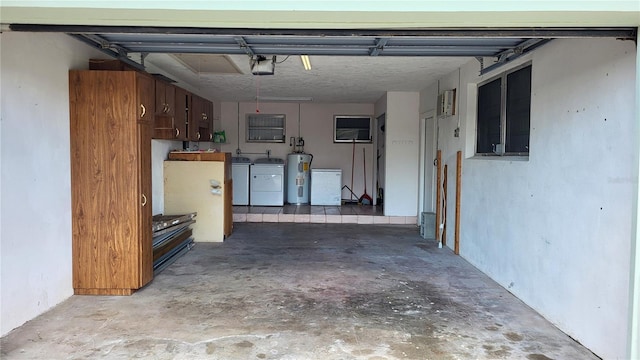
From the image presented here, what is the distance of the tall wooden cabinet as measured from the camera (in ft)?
11.5

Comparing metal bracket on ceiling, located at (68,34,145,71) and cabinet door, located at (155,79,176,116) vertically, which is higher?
metal bracket on ceiling, located at (68,34,145,71)

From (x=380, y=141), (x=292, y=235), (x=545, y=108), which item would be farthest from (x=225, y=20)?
(x=380, y=141)

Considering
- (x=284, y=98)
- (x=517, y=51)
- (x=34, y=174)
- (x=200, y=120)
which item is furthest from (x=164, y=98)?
(x=284, y=98)

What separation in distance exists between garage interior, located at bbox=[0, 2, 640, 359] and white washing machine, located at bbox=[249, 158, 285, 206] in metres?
3.52

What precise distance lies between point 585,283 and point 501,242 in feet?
4.20

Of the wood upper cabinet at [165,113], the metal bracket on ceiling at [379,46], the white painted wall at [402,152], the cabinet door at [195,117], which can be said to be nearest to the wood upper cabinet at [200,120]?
the cabinet door at [195,117]

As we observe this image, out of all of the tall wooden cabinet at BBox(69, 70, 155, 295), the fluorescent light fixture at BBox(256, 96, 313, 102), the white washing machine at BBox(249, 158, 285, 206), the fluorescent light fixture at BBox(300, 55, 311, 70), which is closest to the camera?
the tall wooden cabinet at BBox(69, 70, 155, 295)

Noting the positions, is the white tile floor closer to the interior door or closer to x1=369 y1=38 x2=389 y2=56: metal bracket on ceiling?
the interior door

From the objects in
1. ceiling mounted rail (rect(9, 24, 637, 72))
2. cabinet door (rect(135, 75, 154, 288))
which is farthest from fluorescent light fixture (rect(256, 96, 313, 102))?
cabinet door (rect(135, 75, 154, 288))

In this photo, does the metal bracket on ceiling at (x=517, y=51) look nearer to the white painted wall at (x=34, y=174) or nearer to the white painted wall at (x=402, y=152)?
the white painted wall at (x=402, y=152)

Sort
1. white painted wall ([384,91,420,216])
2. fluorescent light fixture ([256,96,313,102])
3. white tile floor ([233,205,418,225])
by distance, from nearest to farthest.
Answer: white painted wall ([384,91,420,216])
white tile floor ([233,205,418,225])
fluorescent light fixture ([256,96,313,102])

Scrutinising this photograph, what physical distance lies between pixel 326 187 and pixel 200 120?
Result: 3.42 m

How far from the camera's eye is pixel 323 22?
6.91ft

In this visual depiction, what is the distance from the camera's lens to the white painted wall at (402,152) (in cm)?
743
